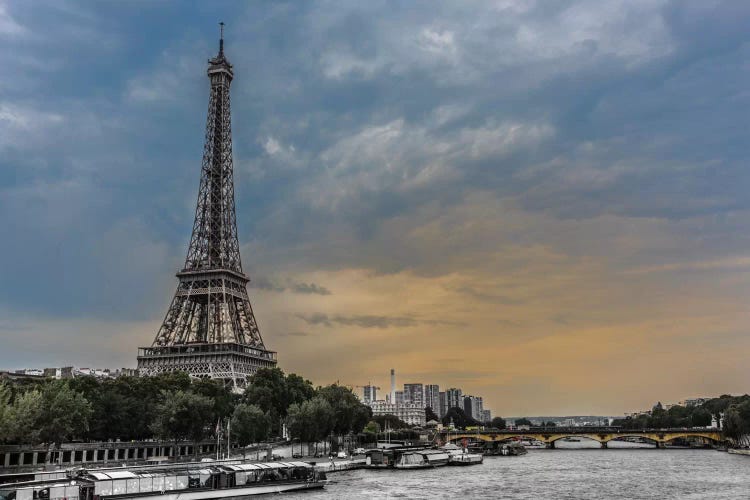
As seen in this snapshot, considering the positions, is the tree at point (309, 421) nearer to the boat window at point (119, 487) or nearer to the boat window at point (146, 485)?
the boat window at point (146, 485)

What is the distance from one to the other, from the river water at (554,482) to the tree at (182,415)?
61.5ft

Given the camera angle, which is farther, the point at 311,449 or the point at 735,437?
the point at 735,437

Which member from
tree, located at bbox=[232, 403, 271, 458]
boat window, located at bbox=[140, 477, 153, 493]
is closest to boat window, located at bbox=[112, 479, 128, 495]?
boat window, located at bbox=[140, 477, 153, 493]

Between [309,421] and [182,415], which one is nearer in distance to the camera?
[182,415]

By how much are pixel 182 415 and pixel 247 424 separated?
1229 cm

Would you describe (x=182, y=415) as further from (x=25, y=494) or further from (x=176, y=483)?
(x=25, y=494)

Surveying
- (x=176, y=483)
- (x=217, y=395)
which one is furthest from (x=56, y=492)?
(x=217, y=395)

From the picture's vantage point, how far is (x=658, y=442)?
170625 millimetres

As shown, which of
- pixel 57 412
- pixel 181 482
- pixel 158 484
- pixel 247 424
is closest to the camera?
pixel 158 484

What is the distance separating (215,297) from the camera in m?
143

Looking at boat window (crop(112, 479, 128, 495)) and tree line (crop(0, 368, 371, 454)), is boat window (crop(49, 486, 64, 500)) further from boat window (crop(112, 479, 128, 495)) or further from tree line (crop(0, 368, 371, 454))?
tree line (crop(0, 368, 371, 454))

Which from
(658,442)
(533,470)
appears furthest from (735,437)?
(533,470)

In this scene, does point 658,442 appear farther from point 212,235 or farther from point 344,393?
point 212,235

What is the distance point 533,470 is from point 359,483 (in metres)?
33.9
